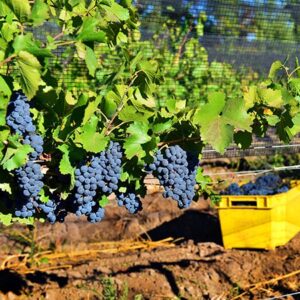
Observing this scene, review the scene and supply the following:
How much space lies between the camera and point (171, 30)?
5.41 m

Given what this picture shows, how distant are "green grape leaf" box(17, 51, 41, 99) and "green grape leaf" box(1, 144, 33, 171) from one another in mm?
158

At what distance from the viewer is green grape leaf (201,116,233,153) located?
1.90 meters

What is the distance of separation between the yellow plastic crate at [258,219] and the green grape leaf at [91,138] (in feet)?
6.95

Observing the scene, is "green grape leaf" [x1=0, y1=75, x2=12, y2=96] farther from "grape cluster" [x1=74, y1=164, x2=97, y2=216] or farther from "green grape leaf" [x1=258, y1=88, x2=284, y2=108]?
"green grape leaf" [x1=258, y1=88, x2=284, y2=108]

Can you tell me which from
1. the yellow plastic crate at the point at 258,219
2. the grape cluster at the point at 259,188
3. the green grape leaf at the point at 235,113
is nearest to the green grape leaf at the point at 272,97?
the green grape leaf at the point at 235,113

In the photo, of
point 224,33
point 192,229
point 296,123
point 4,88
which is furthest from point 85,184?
point 224,33

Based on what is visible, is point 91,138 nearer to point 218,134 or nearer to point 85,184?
point 85,184

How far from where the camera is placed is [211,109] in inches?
76.6

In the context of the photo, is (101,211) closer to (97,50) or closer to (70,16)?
(70,16)

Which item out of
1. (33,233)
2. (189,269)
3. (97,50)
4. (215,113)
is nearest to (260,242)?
(189,269)

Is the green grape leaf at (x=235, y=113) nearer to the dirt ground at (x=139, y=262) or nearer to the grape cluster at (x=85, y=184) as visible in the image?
the grape cluster at (x=85, y=184)

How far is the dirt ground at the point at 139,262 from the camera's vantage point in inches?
141

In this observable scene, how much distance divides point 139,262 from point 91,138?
2.09 m

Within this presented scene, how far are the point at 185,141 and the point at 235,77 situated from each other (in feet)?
12.4
